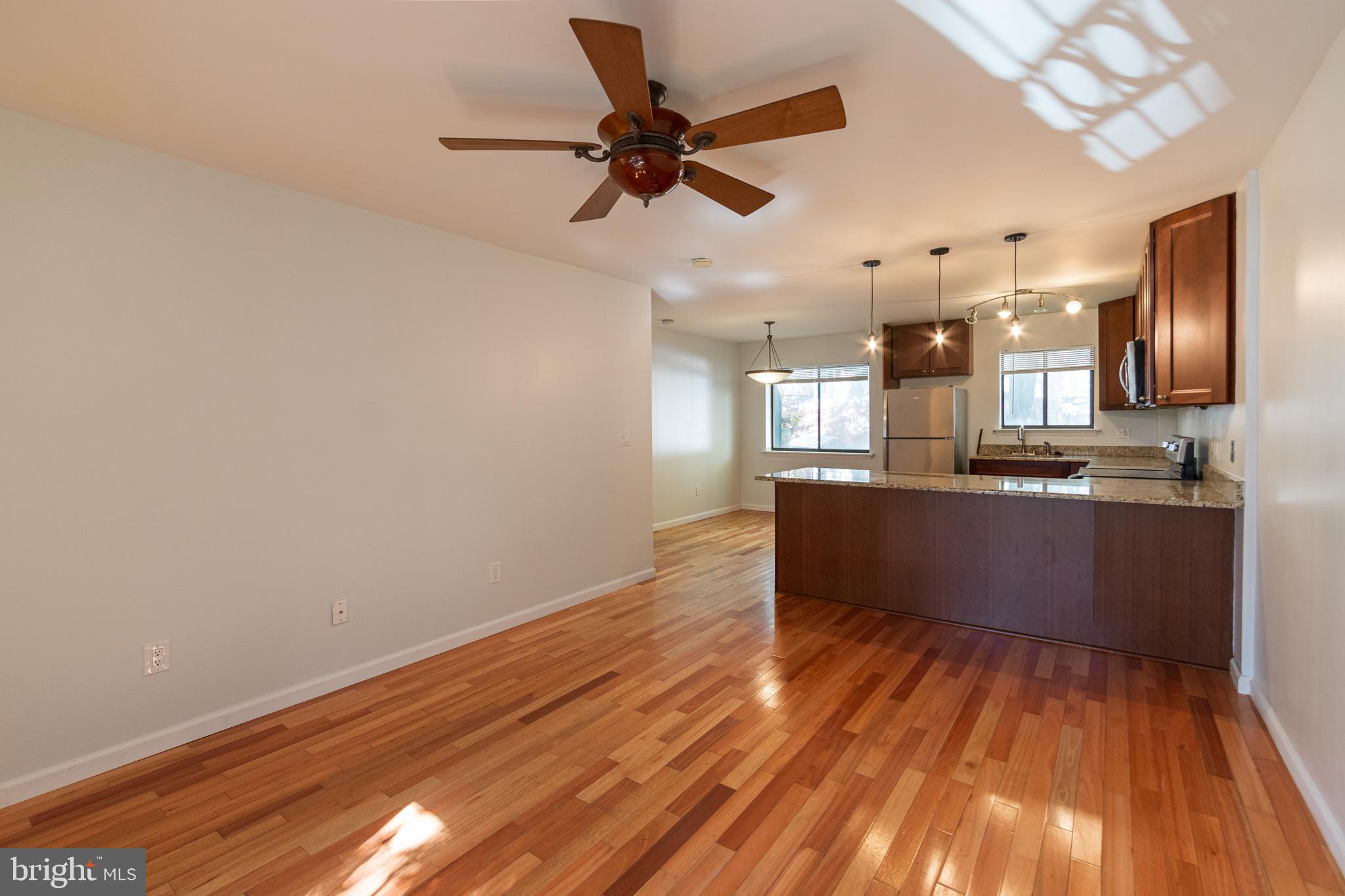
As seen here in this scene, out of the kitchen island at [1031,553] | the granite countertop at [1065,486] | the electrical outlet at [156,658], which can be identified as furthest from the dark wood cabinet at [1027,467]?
the electrical outlet at [156,658]

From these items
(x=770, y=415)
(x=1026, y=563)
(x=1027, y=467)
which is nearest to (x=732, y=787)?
(x=1026, y=563)

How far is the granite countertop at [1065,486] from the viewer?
297 cm

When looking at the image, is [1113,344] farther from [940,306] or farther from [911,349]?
[911,349]

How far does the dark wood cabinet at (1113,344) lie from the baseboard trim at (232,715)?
561 cm

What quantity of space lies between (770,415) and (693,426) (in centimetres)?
138

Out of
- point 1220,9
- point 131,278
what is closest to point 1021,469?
point 1220,9

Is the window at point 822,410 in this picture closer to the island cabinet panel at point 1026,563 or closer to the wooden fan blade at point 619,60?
the island cabinet panel at point 1026,563

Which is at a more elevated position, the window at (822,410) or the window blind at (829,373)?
the window blind at (829,373)

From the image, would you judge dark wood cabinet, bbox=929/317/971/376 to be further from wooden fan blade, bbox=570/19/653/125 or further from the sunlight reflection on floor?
the sunlight reflection on floor

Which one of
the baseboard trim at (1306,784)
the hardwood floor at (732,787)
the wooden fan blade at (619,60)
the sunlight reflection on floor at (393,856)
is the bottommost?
the sunlight reflection on floor at (393,856)

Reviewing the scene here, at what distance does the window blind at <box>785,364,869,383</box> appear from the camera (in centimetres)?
759

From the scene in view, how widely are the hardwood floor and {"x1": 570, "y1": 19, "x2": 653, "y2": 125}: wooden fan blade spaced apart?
7.26 feet

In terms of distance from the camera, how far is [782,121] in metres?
1.75

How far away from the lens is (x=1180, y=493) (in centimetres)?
312
